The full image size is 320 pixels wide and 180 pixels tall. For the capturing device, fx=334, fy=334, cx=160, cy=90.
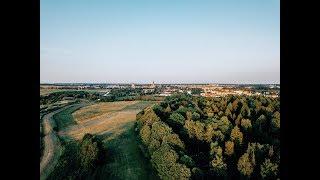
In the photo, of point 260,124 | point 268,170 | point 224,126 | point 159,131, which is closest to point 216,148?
point 268,170

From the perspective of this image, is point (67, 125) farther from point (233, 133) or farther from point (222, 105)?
point (233, 133)

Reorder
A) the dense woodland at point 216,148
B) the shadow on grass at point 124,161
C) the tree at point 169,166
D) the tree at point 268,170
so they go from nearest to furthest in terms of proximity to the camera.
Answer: the tree at point 268,170 → the tree at point 169,166 → the dense woodland at point 216,148 → the shadow on grass at point 124,161

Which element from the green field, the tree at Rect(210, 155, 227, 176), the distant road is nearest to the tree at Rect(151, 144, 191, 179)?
the tree at Rect(210, 155, 227, 176)

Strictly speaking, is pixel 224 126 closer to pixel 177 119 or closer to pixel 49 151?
pixel 177 119

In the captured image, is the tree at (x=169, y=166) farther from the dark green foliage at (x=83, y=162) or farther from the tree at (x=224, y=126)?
the tree at (x=224, y=126)

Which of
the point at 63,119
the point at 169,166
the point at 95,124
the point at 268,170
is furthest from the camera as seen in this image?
the point at 63,119

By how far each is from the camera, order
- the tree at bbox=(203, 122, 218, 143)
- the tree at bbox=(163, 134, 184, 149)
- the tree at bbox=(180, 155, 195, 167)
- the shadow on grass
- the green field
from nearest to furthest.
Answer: the tree at bbox=(180, 155, 195, 167) < the tree at bbox=(163, 134, 184, 149) < the shadow on grass < the tree at bbox=(203, 122, 218, 143) < the green field

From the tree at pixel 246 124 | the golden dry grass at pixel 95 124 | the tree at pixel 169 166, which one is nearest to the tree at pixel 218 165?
the tree at pixel 169 166

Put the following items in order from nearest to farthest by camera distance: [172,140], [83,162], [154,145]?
1. [172,140]
2. [154,145]
3. [83,162]

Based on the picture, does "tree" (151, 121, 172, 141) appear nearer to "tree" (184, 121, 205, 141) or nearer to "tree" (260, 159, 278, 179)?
"tree" (184, 121, 205, 141)
